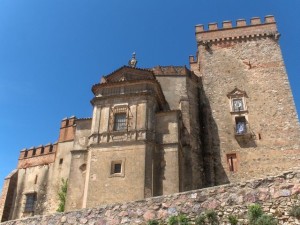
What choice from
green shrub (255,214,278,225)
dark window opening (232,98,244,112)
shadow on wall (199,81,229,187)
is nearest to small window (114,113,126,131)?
shadow on wall (199,81,229,187)

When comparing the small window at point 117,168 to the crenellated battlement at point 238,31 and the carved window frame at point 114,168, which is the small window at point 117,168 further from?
the crenellated battlement at point 238,31

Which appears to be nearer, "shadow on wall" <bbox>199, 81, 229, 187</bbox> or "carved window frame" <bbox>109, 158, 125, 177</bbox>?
"carved window frame" <bbox>109, 158, 125, 177</bbox>

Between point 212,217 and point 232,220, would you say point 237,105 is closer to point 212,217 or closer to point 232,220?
point 212,217

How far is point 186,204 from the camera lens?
11.2m

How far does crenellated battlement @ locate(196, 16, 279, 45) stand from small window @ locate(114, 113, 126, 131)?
11.7 metres

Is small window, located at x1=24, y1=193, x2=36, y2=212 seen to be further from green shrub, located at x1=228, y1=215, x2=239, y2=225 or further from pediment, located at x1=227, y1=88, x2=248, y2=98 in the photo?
green shrub, located at x1=228, y1=215, x2=239, y2=225

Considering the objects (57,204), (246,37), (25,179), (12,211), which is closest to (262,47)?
(246,37)

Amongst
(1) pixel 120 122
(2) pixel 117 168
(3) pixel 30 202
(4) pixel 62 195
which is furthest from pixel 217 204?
(3) pixel 30 202

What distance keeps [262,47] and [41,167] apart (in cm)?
2009

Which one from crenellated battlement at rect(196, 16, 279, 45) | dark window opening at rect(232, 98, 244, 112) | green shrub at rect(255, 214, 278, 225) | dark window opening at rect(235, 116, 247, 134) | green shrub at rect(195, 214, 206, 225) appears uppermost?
crenellated battlement at rect(196, 16, 279, 45)

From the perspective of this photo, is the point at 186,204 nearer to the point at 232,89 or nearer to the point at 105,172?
the point at 105,172

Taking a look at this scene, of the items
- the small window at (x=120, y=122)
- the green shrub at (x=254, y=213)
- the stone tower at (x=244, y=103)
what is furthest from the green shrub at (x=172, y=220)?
the stone tower at (x=244, y=103)

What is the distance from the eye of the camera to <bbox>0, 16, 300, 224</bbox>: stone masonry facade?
67.7ft

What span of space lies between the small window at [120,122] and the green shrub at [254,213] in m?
12.9
